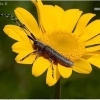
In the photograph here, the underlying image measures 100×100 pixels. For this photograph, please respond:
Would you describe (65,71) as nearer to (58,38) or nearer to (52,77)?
(52,77)

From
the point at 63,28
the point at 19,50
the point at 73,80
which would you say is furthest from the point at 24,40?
the point at 73,80

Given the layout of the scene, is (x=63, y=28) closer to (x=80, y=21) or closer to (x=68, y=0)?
(x=80, y=21)

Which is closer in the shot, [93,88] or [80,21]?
[80,21]

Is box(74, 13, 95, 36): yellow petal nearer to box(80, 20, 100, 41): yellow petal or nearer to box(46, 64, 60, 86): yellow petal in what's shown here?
box(80, 20, 100, 41): yellow petal

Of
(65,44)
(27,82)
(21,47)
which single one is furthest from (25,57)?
(27,82)

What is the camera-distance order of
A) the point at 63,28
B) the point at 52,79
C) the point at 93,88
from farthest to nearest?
1. the point at 93,88
2. the point at 63,28
3. the point at 52,79

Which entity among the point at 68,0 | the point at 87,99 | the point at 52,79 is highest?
the point at 68,0

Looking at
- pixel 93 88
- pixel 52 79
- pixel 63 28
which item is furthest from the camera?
pixel 93 88

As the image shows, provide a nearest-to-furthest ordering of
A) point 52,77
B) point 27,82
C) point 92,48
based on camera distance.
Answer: point 52,77, point 92,48, point 27,82

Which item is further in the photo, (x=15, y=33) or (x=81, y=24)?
(x=81, y=24)
